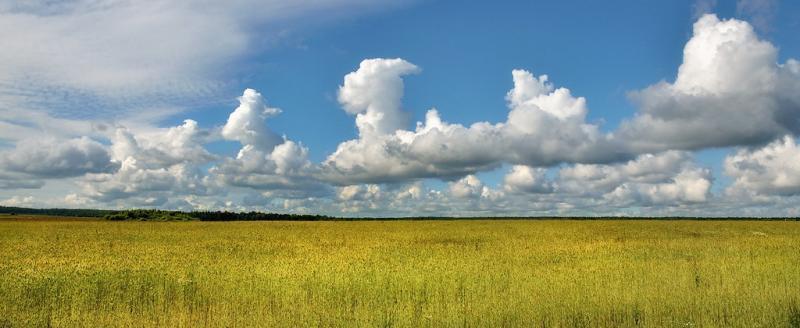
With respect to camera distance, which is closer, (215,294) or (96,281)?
(215,294)

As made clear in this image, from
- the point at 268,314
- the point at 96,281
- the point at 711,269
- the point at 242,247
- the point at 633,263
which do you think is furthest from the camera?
the point at 242,247

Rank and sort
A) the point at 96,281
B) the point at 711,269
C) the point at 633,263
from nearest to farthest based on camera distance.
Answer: the point at 96,281 → the point at 711,269 → the point at 633,263

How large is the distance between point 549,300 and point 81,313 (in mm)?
11150

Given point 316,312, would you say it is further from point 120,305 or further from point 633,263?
point 633,263

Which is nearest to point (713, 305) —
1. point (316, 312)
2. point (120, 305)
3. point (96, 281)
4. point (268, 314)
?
point (316, 312)

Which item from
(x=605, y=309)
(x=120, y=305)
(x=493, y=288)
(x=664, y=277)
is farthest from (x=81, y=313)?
(x=664, y=277)

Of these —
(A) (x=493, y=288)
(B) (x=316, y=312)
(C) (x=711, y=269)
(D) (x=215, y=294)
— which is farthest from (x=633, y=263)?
(D) (x=215, y=294)

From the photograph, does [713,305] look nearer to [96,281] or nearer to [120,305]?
[120,305]

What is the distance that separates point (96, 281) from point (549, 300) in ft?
42.6

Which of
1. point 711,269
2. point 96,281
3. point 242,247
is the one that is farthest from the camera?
point 242,247

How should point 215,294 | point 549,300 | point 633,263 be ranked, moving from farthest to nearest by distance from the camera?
point 633,263 < point 215,294 < point 549,300

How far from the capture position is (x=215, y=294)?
15.3 metres

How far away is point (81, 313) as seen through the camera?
13.3 meters

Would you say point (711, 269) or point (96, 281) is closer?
point (96, 281)
